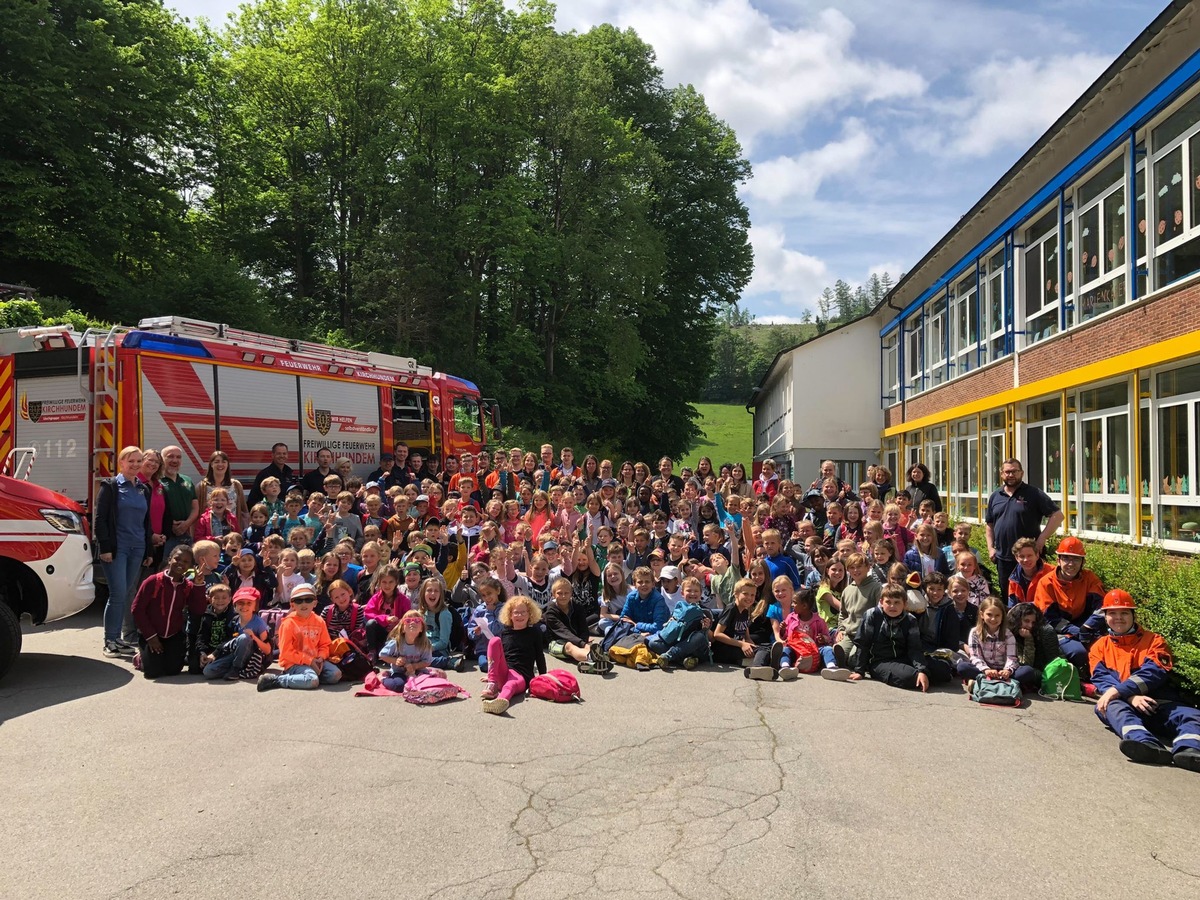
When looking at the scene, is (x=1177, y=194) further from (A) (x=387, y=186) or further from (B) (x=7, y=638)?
(A) (x=387, y=186)

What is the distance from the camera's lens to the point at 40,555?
7.62 metres

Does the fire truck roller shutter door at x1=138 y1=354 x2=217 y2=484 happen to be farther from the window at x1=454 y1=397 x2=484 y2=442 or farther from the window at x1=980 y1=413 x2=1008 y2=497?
the window at x1=980 y1=413 x2=1008 y2=497

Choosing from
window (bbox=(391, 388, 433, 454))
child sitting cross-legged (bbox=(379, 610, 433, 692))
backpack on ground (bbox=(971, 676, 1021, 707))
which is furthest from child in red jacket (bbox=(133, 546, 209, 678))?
window (bbox=(391, 388, 433, 454))

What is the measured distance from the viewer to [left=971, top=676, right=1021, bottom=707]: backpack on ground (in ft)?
23.8

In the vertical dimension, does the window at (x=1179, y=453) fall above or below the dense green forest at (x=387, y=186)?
below

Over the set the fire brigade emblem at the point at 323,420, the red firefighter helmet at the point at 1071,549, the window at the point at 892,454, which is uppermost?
the fire brigade emblem at the point at 323,420

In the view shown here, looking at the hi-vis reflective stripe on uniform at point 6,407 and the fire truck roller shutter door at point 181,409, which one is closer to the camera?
the fire truck roller shutter door at point 181,409

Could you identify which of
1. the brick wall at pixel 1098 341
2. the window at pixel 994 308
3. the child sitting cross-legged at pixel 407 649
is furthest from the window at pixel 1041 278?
the child sitting cross-legged at pixel 407 649

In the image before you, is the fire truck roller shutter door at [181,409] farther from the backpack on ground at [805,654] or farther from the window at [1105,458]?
the window at [1105,458]

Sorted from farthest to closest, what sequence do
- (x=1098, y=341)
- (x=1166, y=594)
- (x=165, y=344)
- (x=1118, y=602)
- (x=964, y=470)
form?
(x=964, y=470) → (x=1098, y=341) → (x=165, y=344) → (x=1166, y=594) → (x=1118, y=602)

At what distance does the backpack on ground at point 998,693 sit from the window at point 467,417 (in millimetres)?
13149

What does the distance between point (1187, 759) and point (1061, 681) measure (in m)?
1.86

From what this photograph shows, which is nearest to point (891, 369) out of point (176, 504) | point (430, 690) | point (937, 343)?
point (937, 343)

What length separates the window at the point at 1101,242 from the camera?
12.3m
